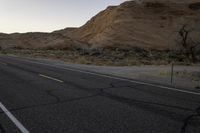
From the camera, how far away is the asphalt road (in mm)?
6238

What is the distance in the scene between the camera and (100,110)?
781 cm

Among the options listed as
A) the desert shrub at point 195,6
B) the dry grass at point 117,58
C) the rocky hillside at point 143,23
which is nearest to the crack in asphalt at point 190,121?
the dry grass at point 117,58

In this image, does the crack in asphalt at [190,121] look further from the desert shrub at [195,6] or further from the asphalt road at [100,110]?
the desert shrub at [195,6]

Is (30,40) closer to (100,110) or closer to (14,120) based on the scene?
(100,110)

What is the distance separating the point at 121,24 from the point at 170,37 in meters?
10.7

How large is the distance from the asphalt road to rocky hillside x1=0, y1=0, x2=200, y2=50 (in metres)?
47.6

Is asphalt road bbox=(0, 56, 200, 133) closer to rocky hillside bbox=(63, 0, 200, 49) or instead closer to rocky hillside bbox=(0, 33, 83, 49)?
rocky hillside bbox=(63, 0, 200, 49)

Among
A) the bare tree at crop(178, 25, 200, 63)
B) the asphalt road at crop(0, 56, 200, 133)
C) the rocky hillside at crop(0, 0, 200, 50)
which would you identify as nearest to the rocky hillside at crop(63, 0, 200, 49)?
the rocky hillside at crop(0, 0, 200, 50)

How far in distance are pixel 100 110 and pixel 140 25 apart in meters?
61.9

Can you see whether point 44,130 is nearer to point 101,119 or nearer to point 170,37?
point 101,119

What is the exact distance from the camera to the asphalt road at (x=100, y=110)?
6.24 meters

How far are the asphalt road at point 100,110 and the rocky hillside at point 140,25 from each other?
47.6 m

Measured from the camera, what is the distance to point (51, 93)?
10750mm

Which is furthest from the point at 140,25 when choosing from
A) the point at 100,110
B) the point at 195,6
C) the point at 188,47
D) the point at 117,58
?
the point at 100,110
